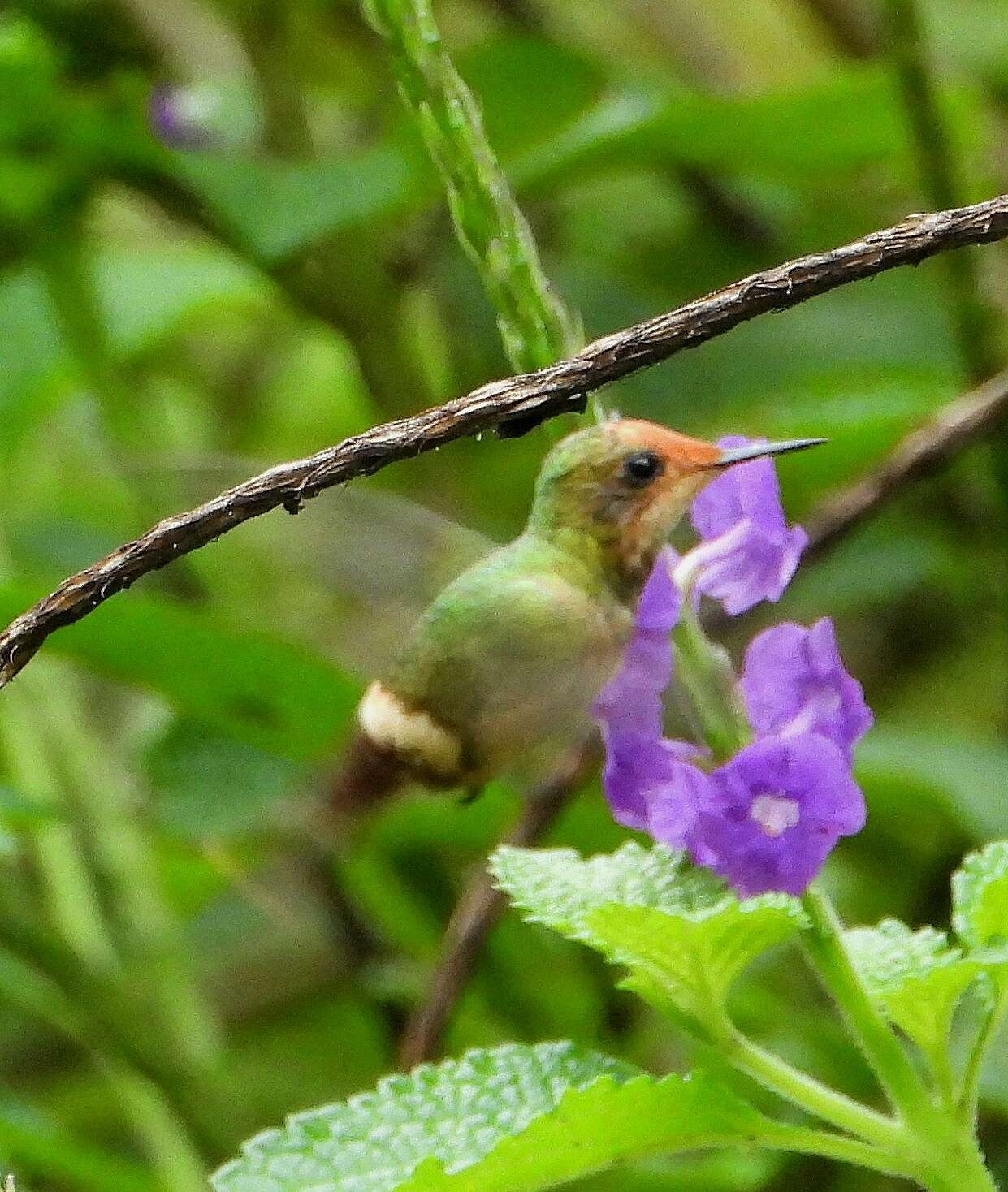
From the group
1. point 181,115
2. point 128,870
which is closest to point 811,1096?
point 128,870

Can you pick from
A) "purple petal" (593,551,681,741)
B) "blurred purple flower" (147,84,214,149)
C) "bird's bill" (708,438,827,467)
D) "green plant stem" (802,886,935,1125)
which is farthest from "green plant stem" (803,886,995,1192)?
"blurred purple flower" (147,84,214,149)

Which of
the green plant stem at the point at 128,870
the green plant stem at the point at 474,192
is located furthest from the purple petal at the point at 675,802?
the green plant stem at the point at 128,870

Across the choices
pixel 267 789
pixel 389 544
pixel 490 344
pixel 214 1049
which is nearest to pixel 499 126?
pixel 490 344

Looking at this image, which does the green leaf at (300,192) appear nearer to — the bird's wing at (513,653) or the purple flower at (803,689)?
the bird's wing at (513,653)

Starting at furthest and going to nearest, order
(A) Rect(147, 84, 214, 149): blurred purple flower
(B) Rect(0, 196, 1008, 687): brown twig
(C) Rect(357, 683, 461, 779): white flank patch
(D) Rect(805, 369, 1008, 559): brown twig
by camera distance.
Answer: (A) Rect(147, 84, 214, 149): blurred purple flower, (D) Rect(805, 369, 1008, 559): brown twig, (C) Rect(357, 683, 461, 779): white flank patch, (B) Rect(0, 196, 1008, 687): brown twig

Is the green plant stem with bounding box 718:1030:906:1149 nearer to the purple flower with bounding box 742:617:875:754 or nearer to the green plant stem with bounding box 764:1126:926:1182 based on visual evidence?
the green plant stem with bounding box 764:1126:926:1182
